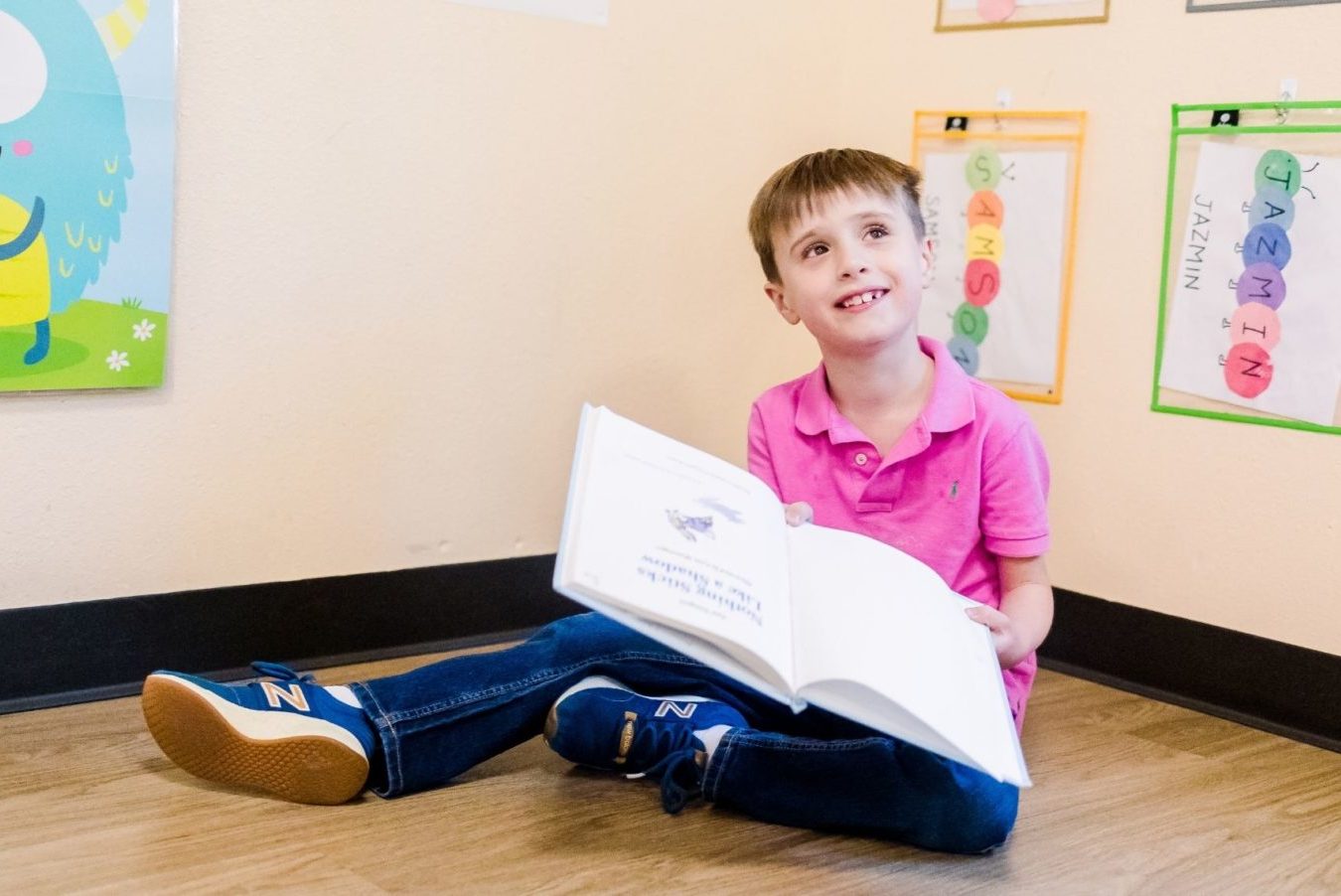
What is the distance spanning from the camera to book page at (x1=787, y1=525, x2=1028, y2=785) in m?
1.06

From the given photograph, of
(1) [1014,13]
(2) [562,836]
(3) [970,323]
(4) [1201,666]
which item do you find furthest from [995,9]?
(2) [562,836]

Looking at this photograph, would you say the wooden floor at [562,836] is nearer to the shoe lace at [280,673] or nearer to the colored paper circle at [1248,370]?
the shoe lace at [280,673]

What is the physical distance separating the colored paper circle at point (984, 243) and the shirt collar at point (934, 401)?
464 millimetres

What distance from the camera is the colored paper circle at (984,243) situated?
1.91 meters

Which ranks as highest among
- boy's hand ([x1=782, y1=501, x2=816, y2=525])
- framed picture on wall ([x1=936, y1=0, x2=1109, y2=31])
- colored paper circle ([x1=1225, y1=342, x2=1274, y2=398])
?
framed picture on wall ([x1=936, y1=0, x2=1109, y2=31])

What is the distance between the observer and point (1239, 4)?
1.65 m

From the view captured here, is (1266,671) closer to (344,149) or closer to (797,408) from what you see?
(797,408)

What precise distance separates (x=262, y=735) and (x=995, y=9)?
1340 mm

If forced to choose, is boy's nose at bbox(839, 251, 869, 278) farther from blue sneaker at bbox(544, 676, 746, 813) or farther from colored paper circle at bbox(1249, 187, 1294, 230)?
colored paper circle at bbox(1249, 187, 1294, 230)

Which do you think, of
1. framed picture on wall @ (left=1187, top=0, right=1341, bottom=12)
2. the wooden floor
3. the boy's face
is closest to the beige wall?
framed picture on wall @ (left=1187, top=0, right=1341, bottom=12)

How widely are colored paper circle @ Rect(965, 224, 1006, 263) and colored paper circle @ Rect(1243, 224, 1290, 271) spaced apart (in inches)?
13.8

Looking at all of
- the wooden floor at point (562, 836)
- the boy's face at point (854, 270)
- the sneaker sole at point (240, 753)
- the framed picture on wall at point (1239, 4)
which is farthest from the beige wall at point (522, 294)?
the boy's face at point (854, 270)

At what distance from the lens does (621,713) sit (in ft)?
4.33

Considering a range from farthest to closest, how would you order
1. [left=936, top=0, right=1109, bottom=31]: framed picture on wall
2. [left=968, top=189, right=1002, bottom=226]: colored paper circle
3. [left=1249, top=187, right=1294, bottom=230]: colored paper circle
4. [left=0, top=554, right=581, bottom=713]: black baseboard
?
1. [left=968, top=189, right=1002, bottom=226]: colored paper circle
2. [left=936, top=0, right=1109, bottom=31]: framed picture on wall
3. [left=1249, top=187, right=1294, bottom=230]: colored paper circle
4. [left=0, top=554, right=581, bottom=713]: black baseboard
